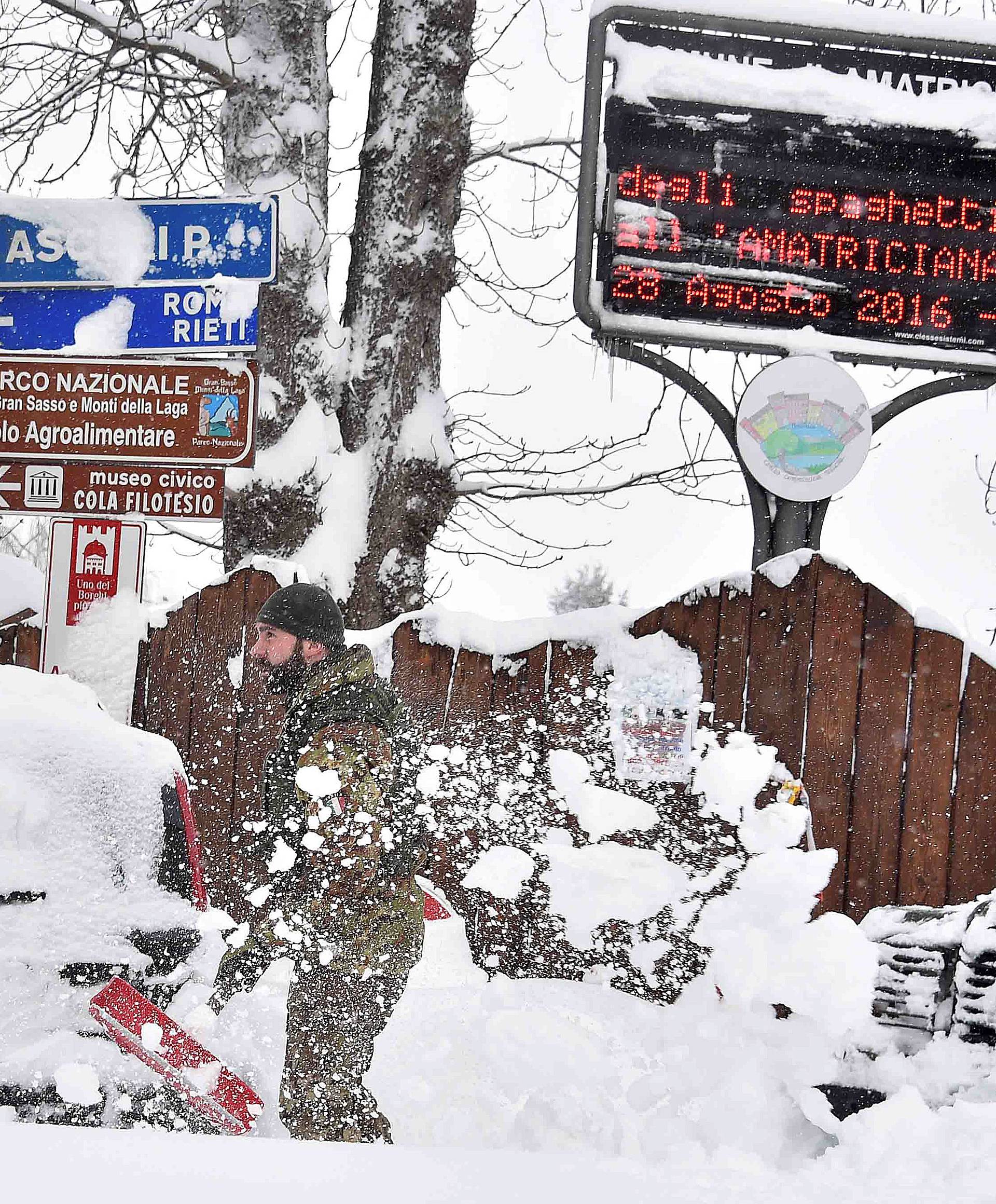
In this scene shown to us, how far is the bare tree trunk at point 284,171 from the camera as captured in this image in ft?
20.8

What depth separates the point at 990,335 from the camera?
16.7 feet

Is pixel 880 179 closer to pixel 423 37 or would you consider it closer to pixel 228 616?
pixel 423 37

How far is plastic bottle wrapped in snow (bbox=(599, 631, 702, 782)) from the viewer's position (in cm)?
454

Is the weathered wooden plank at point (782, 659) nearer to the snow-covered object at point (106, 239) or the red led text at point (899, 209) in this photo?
the red led text at point (899, 209)

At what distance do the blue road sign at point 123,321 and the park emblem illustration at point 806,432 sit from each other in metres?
2.37

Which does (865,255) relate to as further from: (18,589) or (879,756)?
(18,589)

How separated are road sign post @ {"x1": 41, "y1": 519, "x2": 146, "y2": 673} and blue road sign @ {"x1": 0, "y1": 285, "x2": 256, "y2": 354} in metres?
A: 0.79

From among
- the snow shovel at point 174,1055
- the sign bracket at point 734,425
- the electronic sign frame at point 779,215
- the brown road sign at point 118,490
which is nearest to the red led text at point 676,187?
the electronic sign frame at point 779,215

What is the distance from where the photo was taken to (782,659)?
15.0ft

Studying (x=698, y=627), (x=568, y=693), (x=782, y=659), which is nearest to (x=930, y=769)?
(x=782, y=659)

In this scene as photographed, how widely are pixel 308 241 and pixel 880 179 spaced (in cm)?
321

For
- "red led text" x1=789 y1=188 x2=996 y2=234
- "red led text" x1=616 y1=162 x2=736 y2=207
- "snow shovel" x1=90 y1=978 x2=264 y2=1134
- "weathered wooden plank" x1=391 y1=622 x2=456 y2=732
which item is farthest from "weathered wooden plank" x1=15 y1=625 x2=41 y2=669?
"red led text" x1=789 y1=188 x2=996 y2=234

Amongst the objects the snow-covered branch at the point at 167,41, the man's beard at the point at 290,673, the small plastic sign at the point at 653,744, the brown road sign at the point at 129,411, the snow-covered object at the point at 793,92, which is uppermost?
the snow-covered branch at the point at 167,41

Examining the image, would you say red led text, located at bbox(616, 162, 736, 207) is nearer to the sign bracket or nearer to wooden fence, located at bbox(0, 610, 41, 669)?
the sign bracket
